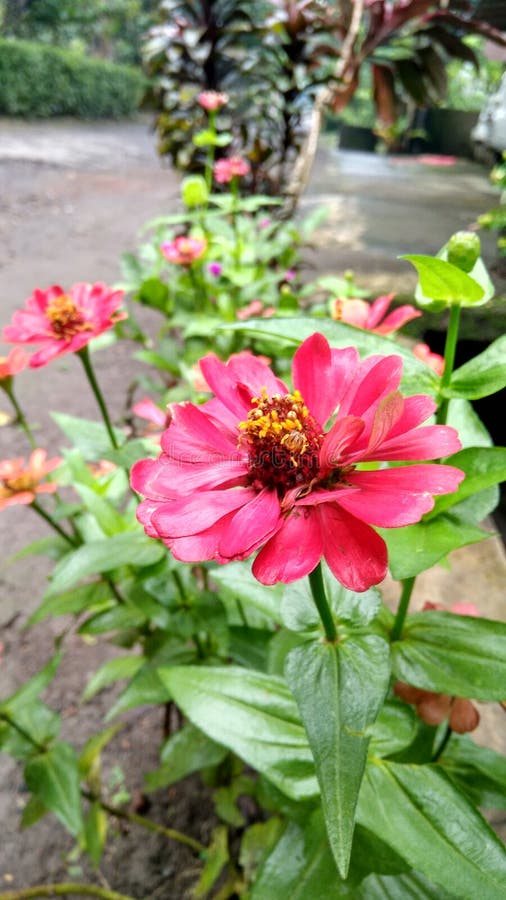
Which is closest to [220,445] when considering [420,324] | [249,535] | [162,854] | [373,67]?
[249,535]

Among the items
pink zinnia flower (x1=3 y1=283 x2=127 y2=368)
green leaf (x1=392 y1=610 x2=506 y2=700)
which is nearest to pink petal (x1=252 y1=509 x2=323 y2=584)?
green leaf (x1=392 y1=610 x2=506 y2=700)

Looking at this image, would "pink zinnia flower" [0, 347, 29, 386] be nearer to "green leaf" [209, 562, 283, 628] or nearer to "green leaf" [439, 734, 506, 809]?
"green leaf" [209, 562, 283, 628]

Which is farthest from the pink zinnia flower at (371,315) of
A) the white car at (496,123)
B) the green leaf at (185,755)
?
the white car at (496,123)

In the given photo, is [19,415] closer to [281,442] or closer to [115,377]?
[281,442]

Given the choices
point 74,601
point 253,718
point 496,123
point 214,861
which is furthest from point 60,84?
point 253,718

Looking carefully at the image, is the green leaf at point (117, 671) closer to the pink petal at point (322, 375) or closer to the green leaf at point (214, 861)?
the green leaf at point (214, 861)

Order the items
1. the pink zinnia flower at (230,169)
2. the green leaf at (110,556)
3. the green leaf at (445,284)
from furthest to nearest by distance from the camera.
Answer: the pink zinnia flower at (230,169) → the green leaf at (110,556) → the green leaf at (445,284)

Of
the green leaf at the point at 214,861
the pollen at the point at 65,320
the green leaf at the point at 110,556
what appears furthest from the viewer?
the green leaf at the point at 214,861
